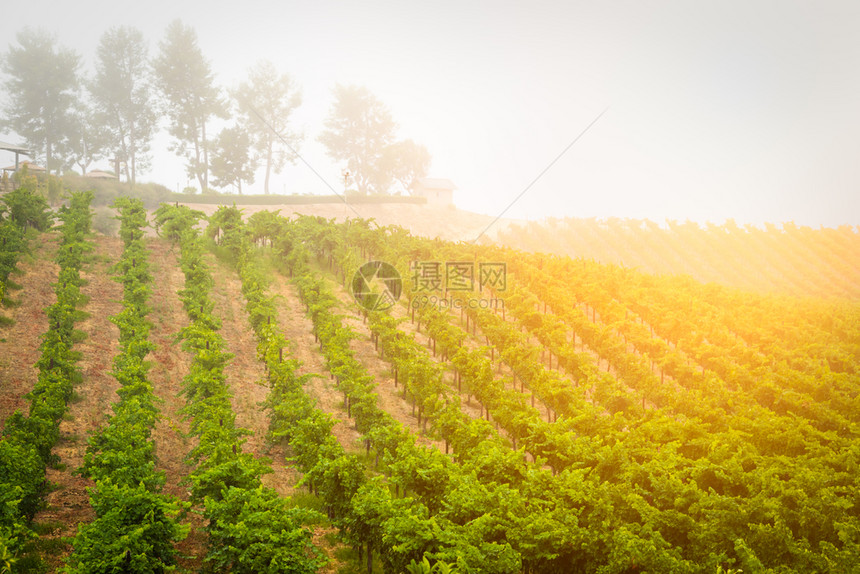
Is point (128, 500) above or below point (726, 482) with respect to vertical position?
above

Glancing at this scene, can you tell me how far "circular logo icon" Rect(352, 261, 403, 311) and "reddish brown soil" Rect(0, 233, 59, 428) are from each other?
58.6 feet

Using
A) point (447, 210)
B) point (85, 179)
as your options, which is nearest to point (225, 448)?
point (85, 179)

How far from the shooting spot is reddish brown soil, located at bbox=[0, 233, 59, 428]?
21.0 metres

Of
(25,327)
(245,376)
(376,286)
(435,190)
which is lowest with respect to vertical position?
(245,376)

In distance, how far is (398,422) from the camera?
19594mm

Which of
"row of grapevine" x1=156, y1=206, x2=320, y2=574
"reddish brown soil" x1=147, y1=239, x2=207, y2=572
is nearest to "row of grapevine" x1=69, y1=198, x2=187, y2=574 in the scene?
"reddish brown soil" x1=147, y1=239, x2=207, y2=572

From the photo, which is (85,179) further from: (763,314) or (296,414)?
(763,314)

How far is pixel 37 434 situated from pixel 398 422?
11917 mm

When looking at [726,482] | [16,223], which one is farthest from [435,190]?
[726,482]

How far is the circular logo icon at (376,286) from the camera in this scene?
3534 centimetres

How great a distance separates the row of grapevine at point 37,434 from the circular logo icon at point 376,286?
54.2ft

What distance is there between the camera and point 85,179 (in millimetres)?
60031

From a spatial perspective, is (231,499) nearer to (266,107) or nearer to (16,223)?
(16,223)

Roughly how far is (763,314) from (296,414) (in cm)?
3107
